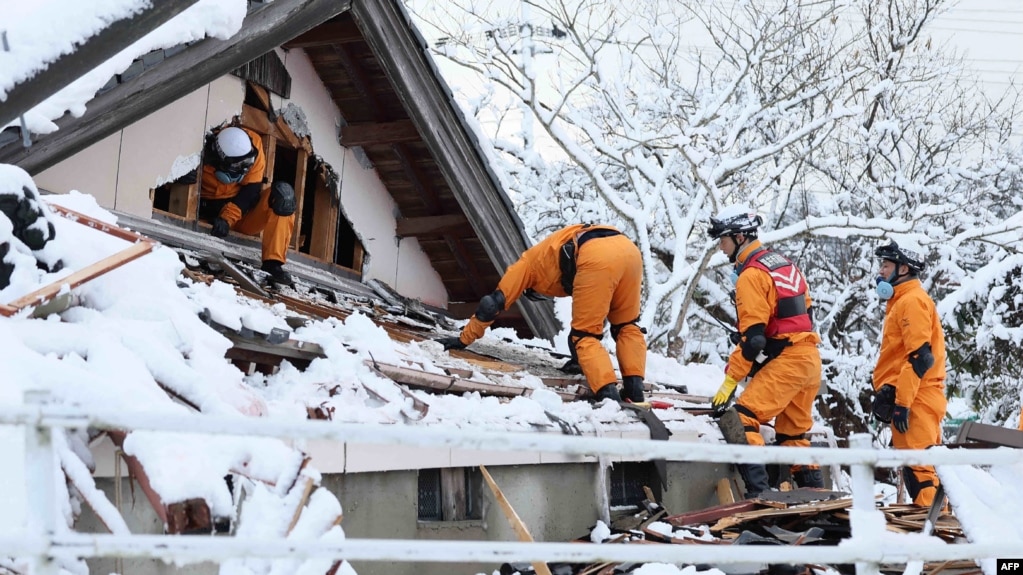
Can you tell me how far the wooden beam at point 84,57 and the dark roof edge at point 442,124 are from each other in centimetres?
265

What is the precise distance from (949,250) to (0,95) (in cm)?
1383

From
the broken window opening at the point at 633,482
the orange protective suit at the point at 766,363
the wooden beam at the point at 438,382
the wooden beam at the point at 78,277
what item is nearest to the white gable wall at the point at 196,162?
the wooden beam at the point at 78,277

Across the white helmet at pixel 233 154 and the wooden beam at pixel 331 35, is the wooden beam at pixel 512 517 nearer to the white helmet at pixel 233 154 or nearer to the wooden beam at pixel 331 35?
the white helmet at pixel 233 154

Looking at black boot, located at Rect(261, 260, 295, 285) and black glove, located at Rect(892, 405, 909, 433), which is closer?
black boot, located at Rect(261, 260, 295, 285)

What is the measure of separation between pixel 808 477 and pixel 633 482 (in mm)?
1544

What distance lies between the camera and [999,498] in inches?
156

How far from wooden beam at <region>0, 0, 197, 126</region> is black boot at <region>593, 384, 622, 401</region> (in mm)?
3843

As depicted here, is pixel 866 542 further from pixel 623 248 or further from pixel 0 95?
pixel 623 248

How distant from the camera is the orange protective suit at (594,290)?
6953 millimetres

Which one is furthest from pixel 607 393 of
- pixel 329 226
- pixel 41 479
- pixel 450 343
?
pixel 41 479

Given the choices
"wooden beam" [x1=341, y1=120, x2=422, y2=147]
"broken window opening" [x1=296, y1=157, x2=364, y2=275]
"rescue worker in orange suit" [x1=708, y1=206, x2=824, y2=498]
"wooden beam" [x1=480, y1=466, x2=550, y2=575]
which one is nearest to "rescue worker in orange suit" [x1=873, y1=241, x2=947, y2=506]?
"rescue worker in orange suit" [x1=708, y1=206, x2=824, y2=498]

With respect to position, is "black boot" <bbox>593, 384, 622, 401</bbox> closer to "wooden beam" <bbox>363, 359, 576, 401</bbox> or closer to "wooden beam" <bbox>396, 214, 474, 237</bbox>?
"wooden beam" <bbox>363, 359, 576, 401</bbox>

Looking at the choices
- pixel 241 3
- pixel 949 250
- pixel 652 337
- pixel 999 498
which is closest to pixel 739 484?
pixel 999 498

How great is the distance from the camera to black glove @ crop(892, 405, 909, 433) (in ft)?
25.1
